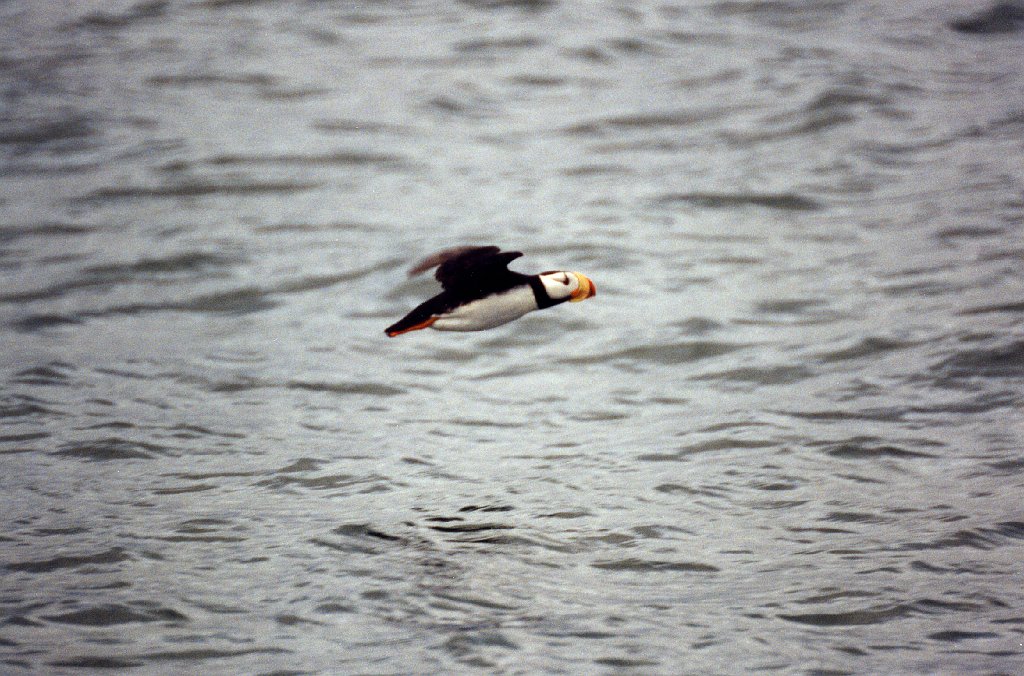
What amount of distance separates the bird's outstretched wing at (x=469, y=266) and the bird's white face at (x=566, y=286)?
182 mm

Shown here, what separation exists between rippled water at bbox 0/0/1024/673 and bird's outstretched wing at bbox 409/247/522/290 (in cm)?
125

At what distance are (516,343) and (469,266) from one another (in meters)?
3.67

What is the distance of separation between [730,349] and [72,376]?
401 centimetres

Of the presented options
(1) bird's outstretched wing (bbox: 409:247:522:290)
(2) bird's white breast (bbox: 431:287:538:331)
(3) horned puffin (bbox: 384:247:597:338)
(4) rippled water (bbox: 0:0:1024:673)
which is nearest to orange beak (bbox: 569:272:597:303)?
(3) horned puffin (bbox: 384:247:597:338)

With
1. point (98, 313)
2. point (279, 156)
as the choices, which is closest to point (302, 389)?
point (98, 313)

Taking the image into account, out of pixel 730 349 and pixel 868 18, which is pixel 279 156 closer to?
pixel 730 349

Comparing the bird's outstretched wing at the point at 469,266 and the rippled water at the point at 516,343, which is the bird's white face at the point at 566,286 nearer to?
the bird's outstretched wing at the point at 469,266

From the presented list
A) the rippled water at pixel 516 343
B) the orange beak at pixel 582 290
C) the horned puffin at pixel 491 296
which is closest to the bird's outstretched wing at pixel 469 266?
the horned puffin at pixel 491 296

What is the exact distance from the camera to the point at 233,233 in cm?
1063

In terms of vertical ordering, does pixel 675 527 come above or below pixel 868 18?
below

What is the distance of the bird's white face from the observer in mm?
5145

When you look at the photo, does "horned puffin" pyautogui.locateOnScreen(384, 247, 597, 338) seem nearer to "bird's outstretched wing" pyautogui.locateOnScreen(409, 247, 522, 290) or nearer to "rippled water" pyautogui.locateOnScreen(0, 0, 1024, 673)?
"bird's outstretched wing" pyautogui.locateOnScreen(409, 247, 522, 290)

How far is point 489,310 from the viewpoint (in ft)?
16.9

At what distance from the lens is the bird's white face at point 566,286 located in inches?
203
